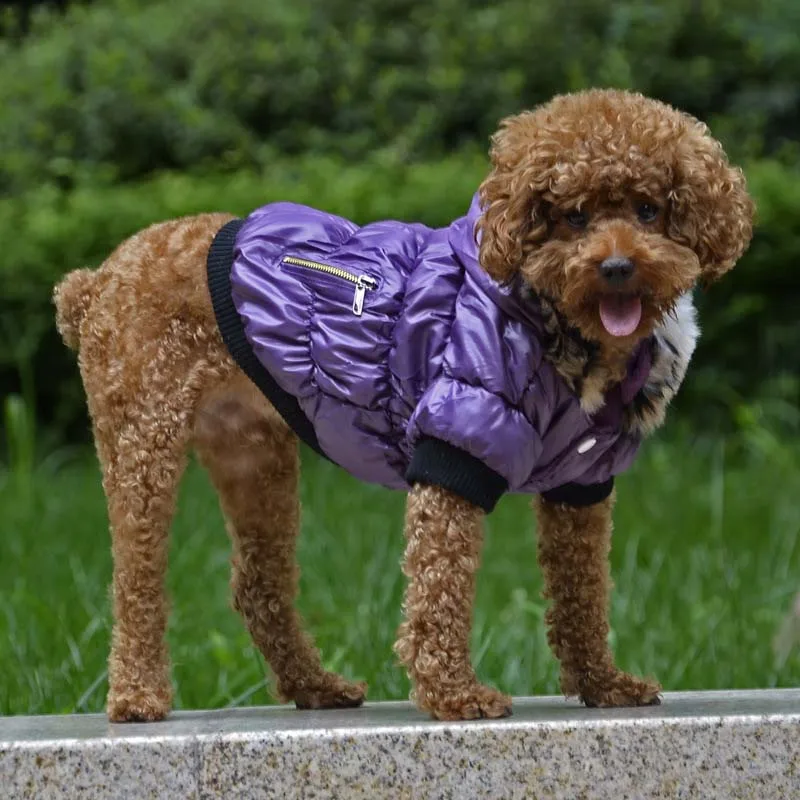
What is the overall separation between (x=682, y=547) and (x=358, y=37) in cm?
433

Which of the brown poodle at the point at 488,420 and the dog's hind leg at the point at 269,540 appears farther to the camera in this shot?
the dog's hind leg at the point at 269,540

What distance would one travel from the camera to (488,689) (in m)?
3.53

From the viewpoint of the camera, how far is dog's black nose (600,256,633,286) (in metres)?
3.23

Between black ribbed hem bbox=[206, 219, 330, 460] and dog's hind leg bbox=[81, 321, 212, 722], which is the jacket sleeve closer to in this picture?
black ribbed hem bbox=[206, 219, 330, 460]

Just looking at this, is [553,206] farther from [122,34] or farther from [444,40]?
[122,34]

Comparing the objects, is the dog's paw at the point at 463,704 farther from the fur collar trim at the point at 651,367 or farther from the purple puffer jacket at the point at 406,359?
the fur collar trim at the point at 651,367

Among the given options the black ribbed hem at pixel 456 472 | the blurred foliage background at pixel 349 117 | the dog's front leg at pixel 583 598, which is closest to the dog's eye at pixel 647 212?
the black ribbed hem at pixel 456 472

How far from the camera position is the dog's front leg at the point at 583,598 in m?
3.79

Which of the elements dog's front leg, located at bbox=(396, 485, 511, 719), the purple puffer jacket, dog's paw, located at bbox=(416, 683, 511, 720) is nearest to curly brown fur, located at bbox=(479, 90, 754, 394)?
the purple puffer jacket

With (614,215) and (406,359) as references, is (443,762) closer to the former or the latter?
(406,359)

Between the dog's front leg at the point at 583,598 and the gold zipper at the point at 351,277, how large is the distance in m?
0.66

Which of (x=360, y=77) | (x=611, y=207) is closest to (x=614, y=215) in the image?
(x=611, y=207)

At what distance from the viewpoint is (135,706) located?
3.69 metres

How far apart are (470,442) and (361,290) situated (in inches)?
19.2
